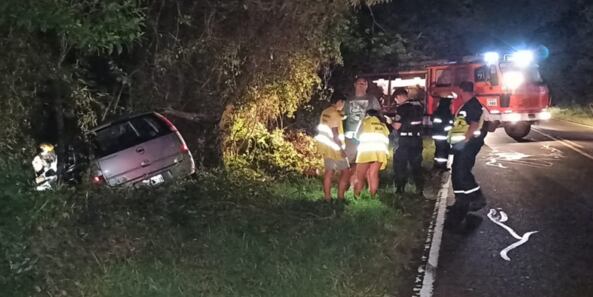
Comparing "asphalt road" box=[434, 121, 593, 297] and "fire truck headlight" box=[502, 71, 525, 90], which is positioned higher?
"fire truck headlight" box=[502, 71, 525, 90]

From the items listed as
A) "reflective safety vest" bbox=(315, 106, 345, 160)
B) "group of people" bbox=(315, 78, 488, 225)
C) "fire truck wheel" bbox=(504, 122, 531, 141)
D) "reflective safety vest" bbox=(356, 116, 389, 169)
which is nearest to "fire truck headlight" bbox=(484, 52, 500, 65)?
"fire truck wheel" bbox=(504, 122, 531, 141)

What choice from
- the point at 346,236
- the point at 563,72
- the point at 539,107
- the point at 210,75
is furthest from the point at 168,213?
the point at 563,72

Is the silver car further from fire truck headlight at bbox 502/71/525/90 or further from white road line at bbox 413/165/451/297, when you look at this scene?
fire truck headlight at bbox 502/71/525/90

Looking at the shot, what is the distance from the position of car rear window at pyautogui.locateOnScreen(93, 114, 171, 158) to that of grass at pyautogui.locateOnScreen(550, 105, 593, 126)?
21.8 meters

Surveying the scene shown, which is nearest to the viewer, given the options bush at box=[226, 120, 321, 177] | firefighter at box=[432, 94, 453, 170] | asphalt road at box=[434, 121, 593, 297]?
asphalt road at box=[434, 121, 593, 297]

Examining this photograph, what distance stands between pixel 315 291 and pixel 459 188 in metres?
4.12

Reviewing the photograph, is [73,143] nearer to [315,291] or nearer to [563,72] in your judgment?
[315,291]

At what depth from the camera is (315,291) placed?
602 centimetres

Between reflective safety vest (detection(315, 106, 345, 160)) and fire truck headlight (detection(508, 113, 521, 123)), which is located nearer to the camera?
reflective safety vest (detection(315, 106, 345, 160))

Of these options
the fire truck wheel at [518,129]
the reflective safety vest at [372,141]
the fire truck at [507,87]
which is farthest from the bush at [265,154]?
the fire truck wheel at [518,129]

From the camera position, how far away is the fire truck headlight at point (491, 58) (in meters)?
18.8

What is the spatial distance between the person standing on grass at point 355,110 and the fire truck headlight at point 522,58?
9836 mm

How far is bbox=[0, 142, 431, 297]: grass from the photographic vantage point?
5809 mm

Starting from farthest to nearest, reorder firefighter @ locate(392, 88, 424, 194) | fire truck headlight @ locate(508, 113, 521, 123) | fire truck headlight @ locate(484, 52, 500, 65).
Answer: fire truck headlight @ locate(484, 52, 500, 65)
fire truck headlight @ locate(508, 113, 521, 123)
firefighter @ locate(392, 88, 424, 194)
